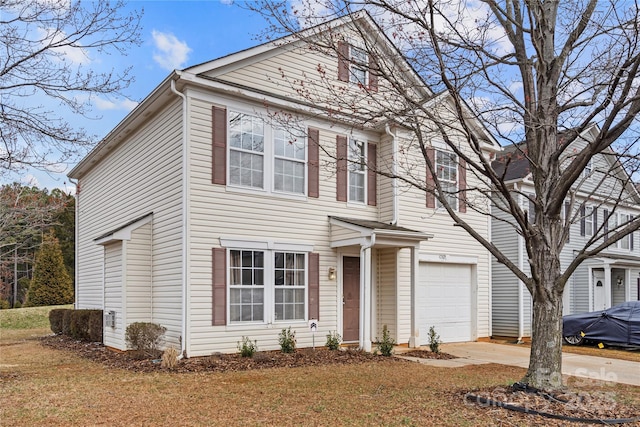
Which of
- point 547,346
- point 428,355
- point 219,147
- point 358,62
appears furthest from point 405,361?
point 358,62

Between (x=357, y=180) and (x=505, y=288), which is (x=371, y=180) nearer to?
(x=357, y=180)

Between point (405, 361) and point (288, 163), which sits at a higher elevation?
point (288, 163)

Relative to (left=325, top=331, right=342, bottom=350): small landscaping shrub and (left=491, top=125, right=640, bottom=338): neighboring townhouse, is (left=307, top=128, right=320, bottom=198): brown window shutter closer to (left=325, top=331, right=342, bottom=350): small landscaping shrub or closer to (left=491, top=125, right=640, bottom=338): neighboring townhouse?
(left=325, top=331, right=342, bottom=350): small landscaping shrub

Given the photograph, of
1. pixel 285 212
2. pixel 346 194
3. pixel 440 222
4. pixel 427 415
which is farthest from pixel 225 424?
pixel 440 222

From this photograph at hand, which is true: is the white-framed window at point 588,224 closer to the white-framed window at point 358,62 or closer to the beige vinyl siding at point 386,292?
the beige vinyl siding at point 386,292

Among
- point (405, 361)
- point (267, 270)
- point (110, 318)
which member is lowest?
point (405, 361)

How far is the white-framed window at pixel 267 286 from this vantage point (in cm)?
1064

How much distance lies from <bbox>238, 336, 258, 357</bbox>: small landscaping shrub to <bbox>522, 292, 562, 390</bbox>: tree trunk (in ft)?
17.4

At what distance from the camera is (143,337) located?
1020 cm

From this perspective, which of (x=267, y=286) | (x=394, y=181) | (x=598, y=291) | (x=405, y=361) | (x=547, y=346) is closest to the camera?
(x=547, y=346)

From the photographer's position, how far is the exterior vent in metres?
11.9

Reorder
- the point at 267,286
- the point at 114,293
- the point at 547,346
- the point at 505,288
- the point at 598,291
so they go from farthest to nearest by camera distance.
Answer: the point at 598,291, the point at 505,288, the point at 114,293, the point at 267,286, the point at 547,346

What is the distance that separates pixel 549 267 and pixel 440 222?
7340 mm

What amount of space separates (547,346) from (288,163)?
6.83 meters
